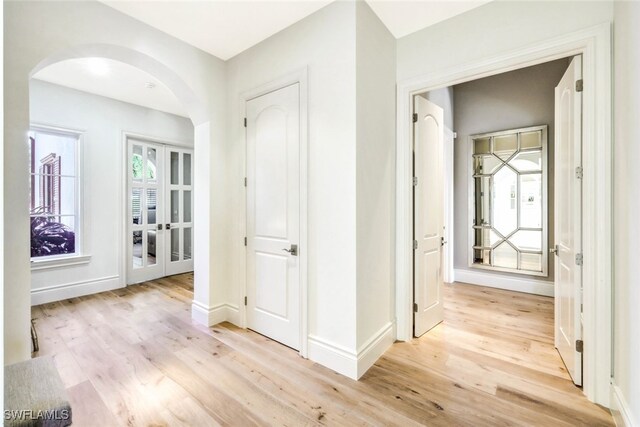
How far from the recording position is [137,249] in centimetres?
475

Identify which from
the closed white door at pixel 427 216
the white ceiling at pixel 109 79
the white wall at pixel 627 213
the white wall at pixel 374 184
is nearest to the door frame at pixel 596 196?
the white wall at pixel 627 213

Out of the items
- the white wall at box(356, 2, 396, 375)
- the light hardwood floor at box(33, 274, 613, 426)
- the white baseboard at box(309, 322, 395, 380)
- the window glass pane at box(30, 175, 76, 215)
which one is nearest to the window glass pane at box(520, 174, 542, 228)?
the light hardwood floor at box(33, 274, 613, 426)

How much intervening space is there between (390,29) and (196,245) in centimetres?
279

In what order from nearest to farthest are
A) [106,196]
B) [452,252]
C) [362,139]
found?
[362,139] < [106,196] < [452,252]

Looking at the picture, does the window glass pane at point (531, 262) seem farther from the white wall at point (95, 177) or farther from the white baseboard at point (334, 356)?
the white wall at point (95, 177)

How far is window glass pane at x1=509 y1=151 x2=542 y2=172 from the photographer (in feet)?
13.4

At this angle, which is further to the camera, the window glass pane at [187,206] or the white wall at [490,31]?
the window glass pane at [187,206]

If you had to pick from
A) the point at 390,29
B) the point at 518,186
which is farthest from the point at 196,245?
the point at 518,186

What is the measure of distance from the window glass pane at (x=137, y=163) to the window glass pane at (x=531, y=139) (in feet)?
18.1

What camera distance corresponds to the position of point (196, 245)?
10.8 ft

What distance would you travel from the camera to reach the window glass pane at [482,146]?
14.6 feet

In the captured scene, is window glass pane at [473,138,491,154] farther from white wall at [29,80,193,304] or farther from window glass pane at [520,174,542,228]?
white wall at [29,80,193,304]

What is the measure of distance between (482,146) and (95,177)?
546 centimetres

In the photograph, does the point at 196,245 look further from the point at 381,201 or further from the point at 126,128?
the point at 126,128
